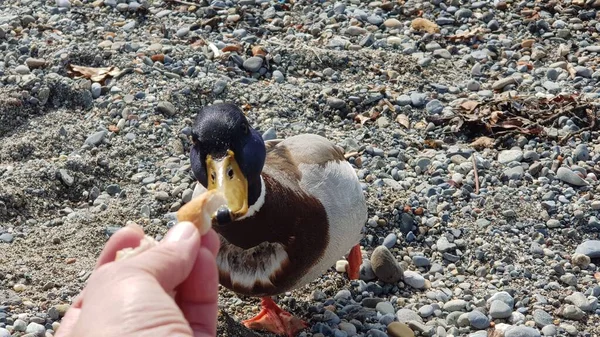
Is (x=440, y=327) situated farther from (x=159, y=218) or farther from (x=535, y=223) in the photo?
(x=159, y=218)

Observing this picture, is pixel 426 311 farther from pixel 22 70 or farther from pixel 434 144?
pixel 22 70

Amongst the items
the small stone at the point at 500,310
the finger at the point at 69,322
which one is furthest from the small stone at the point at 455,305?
the finger at the point at 69,322

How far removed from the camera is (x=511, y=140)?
18.7ft

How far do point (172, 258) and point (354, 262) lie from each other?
7.64ft

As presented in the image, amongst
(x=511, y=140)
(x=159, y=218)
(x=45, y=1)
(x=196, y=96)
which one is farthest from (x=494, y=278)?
(x=45, y=1)

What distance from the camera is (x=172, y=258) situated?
2508 mm

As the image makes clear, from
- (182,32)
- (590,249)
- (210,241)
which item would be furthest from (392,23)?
(210,241)

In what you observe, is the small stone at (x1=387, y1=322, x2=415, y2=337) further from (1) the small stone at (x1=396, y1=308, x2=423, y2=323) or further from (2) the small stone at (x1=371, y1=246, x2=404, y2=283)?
(2) the small stone at (x1=371, y1=246, x2=404, y2=283)

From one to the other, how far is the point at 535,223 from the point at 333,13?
9.14 ft

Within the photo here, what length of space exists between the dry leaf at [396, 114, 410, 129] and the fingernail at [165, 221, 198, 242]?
343 centimetres

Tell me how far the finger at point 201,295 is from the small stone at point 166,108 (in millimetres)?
3283

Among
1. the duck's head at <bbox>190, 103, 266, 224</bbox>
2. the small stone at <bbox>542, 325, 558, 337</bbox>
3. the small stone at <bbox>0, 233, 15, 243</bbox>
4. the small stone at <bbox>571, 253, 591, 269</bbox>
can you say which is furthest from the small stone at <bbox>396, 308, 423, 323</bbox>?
the small stone at <bbox>0, 233, 15, 243</bbox>

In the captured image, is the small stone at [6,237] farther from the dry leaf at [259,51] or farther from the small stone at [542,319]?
the small stone at [542,319]

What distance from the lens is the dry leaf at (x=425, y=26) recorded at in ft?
23.0
